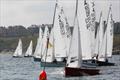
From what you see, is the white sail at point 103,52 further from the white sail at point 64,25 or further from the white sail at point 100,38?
the white sail at point 64,25

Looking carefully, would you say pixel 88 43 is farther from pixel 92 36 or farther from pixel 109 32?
pixel 109 32

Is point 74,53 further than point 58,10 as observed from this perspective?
No

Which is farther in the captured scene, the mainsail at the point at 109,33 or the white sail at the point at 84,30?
the mainsail at the point at 109,33

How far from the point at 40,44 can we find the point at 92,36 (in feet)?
134

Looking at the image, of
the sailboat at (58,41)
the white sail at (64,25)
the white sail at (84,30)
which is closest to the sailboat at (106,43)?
the white sail at (64,25)

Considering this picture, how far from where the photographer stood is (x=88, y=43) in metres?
69.3

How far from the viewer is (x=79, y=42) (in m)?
58.7

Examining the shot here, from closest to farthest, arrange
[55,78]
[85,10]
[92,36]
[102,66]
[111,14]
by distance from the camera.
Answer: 1. [55,78]
2. [85,10]
3. [92,36]
4. [102,66]
5. [111,14]

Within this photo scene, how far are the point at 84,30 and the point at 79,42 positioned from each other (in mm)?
10226

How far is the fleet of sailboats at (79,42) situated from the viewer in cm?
5784

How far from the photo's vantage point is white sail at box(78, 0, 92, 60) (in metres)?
66.2

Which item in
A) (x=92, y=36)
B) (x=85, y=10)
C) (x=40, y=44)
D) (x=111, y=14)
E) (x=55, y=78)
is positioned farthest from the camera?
(x=40, y=44)

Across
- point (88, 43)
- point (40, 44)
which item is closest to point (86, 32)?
point (88, 43)

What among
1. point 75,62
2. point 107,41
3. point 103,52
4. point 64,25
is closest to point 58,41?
point 64,25
